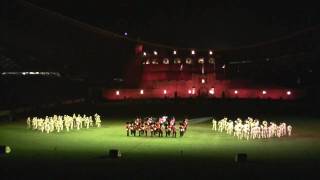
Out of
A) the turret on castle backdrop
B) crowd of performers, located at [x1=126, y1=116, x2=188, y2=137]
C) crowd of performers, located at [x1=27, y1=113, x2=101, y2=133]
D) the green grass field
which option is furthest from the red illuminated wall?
crowd of performers, located at [x1=126, y1=116, x2=188, y2=137]

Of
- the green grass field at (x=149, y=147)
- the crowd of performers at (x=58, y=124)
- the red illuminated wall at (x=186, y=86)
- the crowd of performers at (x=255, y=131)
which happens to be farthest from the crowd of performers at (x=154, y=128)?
the red illuminated wall at (x=186, y=86)

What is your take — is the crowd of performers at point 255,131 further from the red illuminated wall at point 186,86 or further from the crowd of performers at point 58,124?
the red illuminated wall at point 186,86

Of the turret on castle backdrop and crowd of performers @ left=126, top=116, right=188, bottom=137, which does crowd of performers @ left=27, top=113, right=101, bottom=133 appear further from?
the turret on castle backdrop

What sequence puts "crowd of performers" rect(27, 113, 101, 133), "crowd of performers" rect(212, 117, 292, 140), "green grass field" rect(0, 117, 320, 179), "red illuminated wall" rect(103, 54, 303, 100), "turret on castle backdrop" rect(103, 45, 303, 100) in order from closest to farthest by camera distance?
"green grass field" rect(0, 117, 320, 179), "crowd of performers" rect(212, 117, 292, 140), "crowd of performers" rect(27, 113, 101, 133), "red illuminated wall" rect(103, 54, 303, 100), "turret on castle backdrop" rect(103, 45, 303, 100)

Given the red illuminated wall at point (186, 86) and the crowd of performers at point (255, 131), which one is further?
the red illuminated wall at point (186, 86)

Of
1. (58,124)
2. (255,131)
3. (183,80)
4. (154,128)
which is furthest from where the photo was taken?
(183,80)

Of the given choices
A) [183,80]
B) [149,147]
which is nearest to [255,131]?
[149,147]

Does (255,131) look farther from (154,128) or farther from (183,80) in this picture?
(183,80)

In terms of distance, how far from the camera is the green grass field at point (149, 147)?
26.7m

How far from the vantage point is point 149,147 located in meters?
31.3

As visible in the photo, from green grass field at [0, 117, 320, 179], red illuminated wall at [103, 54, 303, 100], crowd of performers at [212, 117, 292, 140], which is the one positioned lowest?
green grass field at [0, 117, 320, 179]

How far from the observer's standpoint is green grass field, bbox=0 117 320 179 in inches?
1051

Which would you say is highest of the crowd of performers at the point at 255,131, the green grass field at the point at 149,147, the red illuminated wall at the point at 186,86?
the red illuminated wall at the point at 186,86

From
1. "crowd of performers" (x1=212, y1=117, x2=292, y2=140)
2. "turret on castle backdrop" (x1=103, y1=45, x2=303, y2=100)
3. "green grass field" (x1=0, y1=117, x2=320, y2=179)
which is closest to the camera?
"green grass field" (x1=0, y1=117, x2=320, y2=179)
